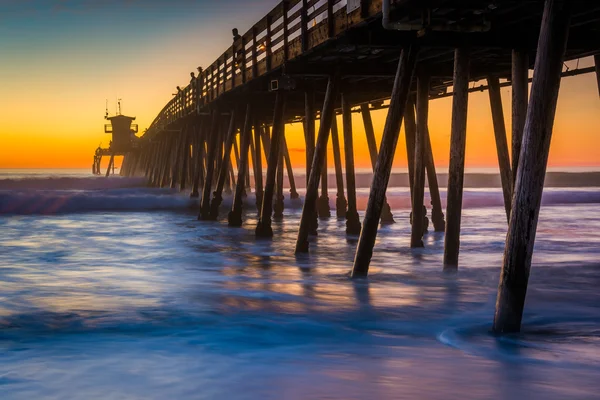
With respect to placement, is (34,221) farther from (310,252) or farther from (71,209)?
(310,252)

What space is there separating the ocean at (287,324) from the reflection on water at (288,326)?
0.02 m

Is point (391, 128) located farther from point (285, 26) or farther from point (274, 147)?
point (274, 147)

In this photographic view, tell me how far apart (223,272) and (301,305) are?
10.2ft

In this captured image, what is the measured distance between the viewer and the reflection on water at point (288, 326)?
5270 millimetres

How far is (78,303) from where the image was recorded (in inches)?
338

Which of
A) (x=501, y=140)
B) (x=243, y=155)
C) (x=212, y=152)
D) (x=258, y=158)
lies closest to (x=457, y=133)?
(x=501, y=140)

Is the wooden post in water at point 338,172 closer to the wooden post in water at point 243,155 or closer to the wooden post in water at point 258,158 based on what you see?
the wooden post in water at point 258,158

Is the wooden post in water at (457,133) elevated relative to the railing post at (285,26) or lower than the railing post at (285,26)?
lower

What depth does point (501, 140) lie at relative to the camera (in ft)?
38.6

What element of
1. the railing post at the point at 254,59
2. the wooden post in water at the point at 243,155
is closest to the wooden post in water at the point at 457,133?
the railing post at the point at 254,59

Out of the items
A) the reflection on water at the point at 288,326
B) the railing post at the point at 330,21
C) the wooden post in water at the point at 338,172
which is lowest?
the reflection on water at the point at 288,326

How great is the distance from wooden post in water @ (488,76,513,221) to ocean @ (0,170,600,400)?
1.20 meters

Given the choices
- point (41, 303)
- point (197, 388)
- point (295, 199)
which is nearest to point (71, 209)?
point (295, 199)

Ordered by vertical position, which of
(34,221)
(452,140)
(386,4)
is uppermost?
(386,4)
